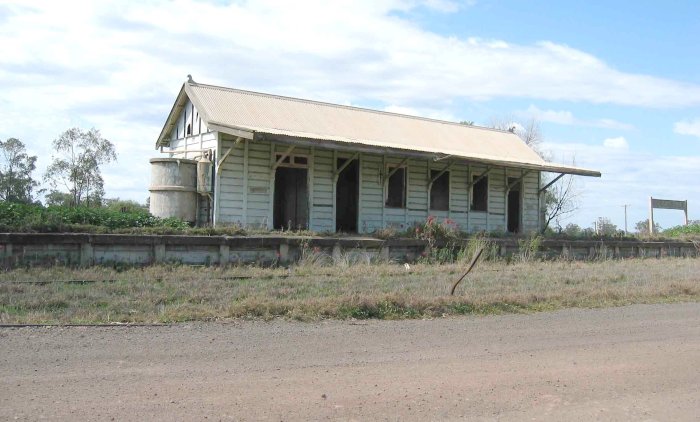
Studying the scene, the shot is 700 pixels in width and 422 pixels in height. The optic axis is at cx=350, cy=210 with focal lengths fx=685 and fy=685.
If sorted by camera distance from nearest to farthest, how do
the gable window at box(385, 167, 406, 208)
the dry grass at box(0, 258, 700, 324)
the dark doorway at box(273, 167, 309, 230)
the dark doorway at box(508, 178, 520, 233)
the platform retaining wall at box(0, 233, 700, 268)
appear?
the dry grass at box(0, 258, 700, 324) < the platform retaining wall at box(0, 233, 700, 268) < the dark doorway at box(273, 167, 309, 230) < the gable window at box(385, 167, 406, 208) < the dark doorway at box(508, 178, 520, 233)

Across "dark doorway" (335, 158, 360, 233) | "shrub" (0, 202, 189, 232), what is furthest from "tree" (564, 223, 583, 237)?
"shrub" (0, 202, 189, 232)

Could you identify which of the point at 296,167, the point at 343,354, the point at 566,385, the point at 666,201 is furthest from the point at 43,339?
the point at 666,201

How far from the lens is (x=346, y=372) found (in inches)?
264

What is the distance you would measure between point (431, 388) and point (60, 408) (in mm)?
3148

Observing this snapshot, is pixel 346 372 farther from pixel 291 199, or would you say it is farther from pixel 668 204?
pixel 668 204

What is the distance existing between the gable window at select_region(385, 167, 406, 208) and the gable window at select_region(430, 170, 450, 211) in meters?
1.28

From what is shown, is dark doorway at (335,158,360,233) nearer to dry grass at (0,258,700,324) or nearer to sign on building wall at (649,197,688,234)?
dry grass at (0,258,700,324)

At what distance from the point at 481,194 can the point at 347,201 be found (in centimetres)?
536

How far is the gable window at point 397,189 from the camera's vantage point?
22.6 meters

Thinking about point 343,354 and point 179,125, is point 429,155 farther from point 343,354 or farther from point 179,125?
point 343,354

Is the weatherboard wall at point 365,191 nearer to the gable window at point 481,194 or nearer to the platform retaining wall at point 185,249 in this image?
the gable window at point 481,194

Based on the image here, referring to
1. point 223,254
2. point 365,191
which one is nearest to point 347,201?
point 365,191

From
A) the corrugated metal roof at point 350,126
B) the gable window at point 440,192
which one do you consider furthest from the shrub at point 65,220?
the gable window at point 440,192

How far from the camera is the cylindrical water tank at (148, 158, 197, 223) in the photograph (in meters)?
19.2
